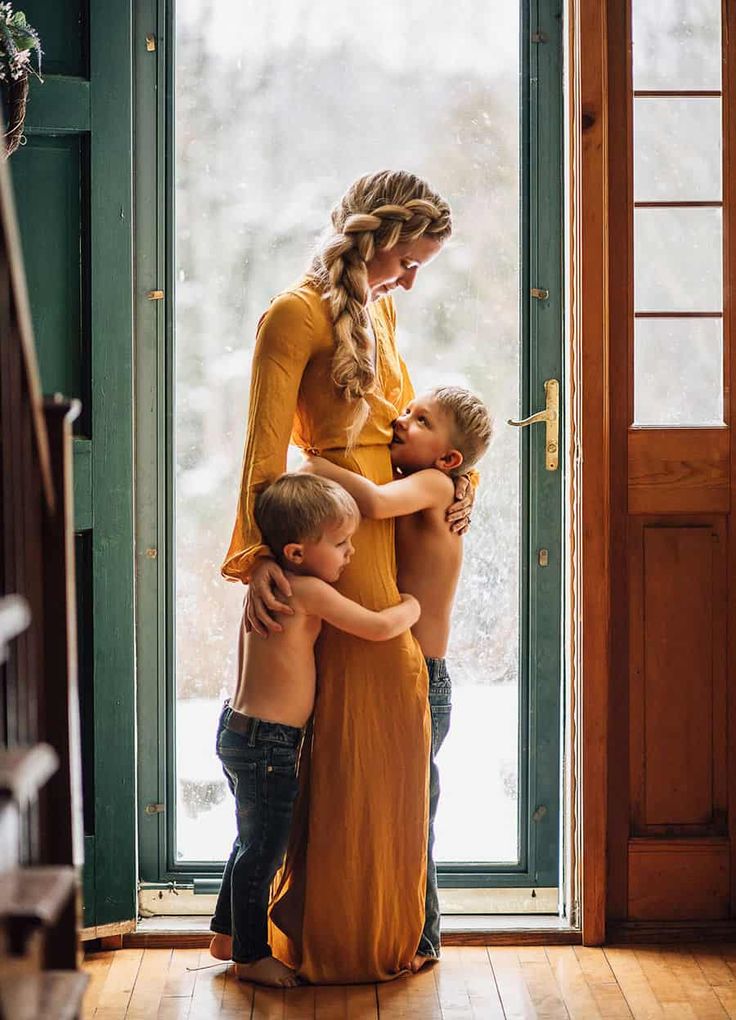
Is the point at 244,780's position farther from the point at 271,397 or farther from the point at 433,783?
the point at 271,397

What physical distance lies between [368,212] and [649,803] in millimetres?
1545

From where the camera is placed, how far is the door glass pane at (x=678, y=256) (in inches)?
114

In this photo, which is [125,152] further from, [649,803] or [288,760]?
[649,803]

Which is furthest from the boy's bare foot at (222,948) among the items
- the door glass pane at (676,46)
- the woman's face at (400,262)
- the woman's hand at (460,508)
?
the door glass pane at (676,46)

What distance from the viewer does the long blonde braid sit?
254 cm

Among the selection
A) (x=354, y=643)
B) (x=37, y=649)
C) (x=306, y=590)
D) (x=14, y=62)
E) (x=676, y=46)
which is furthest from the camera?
(x=676, y=46)

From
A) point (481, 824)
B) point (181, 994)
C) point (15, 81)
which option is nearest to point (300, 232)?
point (15, 81)

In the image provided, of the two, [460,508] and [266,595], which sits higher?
[460,508]

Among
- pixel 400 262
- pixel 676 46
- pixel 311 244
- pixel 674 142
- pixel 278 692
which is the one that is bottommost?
pixel 278 692

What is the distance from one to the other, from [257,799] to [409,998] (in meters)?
0.53

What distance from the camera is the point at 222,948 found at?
2.74 m

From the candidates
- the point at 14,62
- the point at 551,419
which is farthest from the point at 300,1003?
the point at 14,62

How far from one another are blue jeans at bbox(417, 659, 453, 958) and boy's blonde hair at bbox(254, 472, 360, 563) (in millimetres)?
491

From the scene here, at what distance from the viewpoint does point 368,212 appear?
8.39 ft
